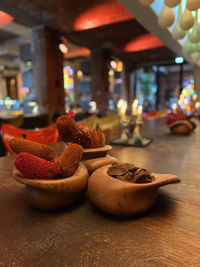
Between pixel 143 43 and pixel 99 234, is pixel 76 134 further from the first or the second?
pixel 143 43

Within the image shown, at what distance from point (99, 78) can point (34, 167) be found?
710cm

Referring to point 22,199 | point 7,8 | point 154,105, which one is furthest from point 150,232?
point 154,105

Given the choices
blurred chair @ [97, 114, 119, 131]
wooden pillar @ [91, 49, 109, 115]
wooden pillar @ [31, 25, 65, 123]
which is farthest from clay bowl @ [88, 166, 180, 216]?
wooden pillar @ [91, 49, 109, 115]

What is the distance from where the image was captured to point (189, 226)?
48 centimetres

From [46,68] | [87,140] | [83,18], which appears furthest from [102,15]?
[87,140]

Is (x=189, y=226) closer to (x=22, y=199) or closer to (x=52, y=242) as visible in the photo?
(x=52, y=242)

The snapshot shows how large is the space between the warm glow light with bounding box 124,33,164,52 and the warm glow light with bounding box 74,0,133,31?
5.06 feet

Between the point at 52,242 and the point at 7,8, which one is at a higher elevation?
the point at 7,8

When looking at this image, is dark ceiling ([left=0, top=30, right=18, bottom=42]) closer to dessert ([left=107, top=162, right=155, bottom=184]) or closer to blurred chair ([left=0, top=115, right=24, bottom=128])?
blurred chair ([left=0, top=115, right=24, bottom=128])

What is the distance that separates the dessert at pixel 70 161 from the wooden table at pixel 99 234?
0.36 feet

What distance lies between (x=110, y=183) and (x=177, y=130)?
4.52 feet

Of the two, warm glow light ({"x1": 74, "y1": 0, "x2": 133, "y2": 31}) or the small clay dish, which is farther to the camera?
warm glow light ({"x1": 74, "y1": 0, "x2": 133, "y2": 31})

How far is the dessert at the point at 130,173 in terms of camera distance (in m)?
0.52

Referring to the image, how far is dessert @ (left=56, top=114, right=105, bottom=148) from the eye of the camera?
26.0 inches
